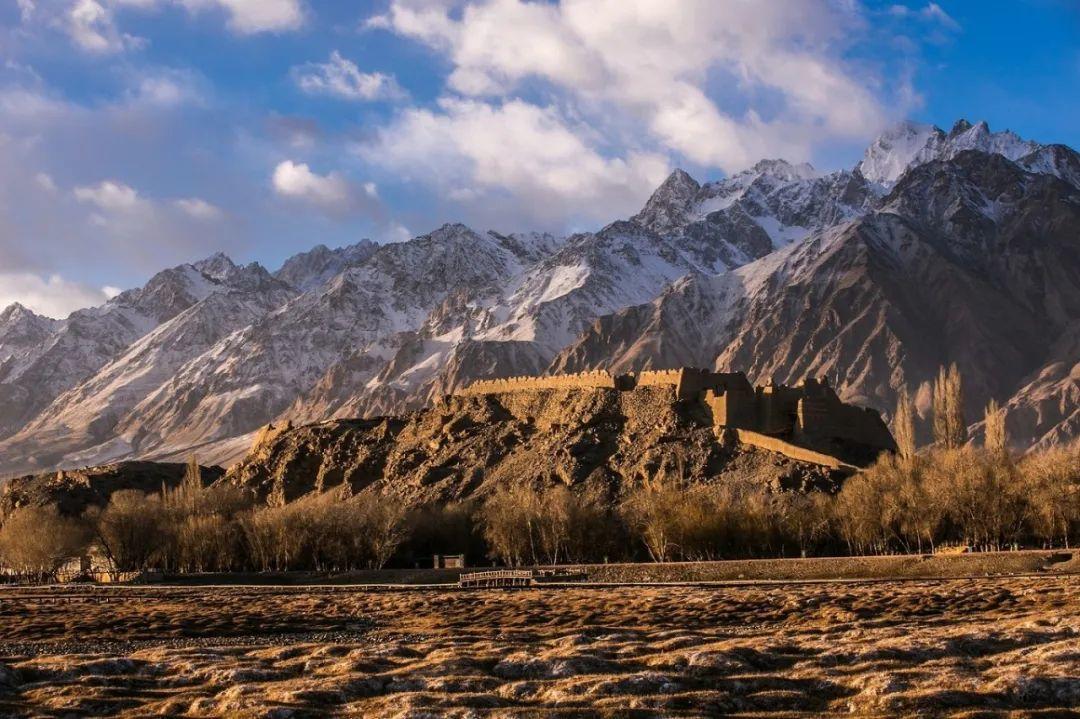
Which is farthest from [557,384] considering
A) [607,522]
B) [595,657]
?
[595,657]

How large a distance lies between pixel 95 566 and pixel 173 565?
1118 centimetres

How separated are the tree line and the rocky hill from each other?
2.88 m

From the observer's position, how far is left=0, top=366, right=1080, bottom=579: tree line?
8425cm

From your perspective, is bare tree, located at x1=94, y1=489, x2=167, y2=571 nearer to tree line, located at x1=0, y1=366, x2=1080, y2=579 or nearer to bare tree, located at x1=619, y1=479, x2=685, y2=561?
tree line, located at x1=0, y1=366, x2=1080, y2=579

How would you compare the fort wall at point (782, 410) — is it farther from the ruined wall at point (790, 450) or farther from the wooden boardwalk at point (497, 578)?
the wooden boardwalk at point (497, 578)

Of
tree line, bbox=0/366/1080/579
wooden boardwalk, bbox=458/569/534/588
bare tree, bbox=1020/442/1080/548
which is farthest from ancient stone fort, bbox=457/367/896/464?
wooden boardwalk, bbox=458/569/534/588

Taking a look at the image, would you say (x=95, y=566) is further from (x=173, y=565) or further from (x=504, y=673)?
(x=504, y=673)

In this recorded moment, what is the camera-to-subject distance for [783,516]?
91.1 meters

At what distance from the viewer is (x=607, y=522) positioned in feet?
327

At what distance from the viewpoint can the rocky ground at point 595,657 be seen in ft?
101

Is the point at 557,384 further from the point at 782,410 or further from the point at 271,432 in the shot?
the point at 271,432

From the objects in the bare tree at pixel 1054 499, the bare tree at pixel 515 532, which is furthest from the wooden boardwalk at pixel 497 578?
the bare tree at pixel 1054 499

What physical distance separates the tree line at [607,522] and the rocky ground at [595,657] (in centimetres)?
2212

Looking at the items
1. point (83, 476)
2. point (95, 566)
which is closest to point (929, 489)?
point (95, 566)
